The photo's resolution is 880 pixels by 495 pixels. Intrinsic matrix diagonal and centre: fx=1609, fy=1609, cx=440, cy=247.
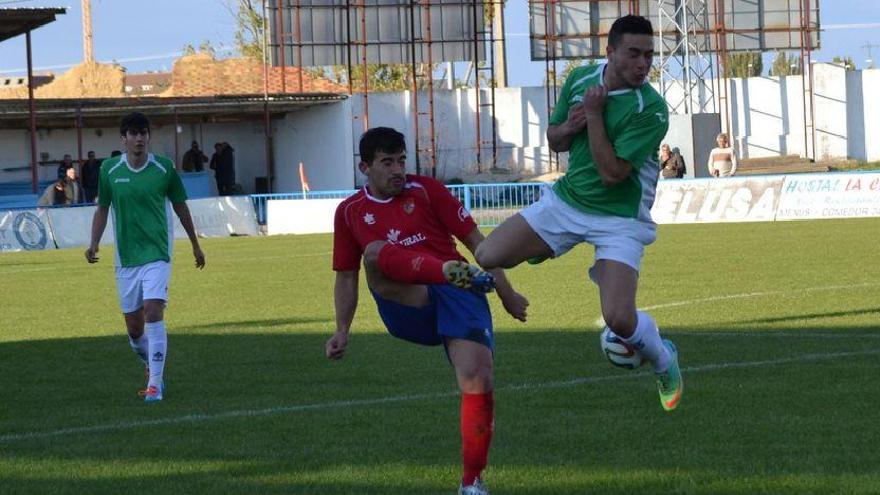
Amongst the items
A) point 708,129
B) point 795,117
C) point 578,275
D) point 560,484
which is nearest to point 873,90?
point 795,117

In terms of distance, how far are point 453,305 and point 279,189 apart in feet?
157

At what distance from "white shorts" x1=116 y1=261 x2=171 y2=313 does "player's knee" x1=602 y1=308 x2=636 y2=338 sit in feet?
13.8

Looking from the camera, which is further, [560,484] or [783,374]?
[783,374]

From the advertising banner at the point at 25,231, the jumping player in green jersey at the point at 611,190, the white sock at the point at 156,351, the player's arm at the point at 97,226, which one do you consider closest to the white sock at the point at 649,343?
the jumping player in green jersey at the point at 611,190

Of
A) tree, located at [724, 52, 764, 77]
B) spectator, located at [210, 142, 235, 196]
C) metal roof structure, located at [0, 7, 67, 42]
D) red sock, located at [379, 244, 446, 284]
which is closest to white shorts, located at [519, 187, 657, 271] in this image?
red sock, located at [379, 244, 446, 284]

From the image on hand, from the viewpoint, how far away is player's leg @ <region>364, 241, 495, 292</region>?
655cm

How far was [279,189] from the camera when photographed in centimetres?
5450

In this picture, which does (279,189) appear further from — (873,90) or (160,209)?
(160,209)

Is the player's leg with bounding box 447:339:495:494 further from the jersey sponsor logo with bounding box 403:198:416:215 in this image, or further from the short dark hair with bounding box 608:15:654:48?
the short dark hair with bounding box 608:15:654:48

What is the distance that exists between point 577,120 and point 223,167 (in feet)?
133

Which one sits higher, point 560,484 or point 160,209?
point 160,209

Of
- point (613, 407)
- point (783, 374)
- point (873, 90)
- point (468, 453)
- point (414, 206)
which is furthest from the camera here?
point (873, 90)

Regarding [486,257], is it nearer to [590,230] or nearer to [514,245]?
[514,245]

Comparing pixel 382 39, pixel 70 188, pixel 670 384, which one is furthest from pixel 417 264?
pixel 382 39
